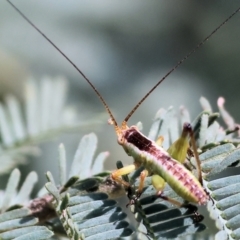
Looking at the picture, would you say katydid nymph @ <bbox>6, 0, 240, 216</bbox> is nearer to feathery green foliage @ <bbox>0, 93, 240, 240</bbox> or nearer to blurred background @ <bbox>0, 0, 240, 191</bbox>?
feathery green foliage @ <bbox>0, 93, 240, 240</bbox>

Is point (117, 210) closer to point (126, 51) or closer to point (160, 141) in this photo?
point (160, 141)

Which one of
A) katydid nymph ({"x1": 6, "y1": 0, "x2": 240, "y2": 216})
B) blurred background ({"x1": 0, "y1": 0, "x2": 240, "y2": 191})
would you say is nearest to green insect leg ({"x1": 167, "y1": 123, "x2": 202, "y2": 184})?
katydid nymph ({"x1": 6, "y1": 0, "x2": 240, "y2": 216})

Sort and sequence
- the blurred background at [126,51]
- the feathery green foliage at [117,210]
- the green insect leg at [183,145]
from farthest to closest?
the blurred background at [126,51] < the green insect leg at [183,145] < the feathery green foliage at [117,210]

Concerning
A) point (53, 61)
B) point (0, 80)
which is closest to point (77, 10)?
point (53, 61)

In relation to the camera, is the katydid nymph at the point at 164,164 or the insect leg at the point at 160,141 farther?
the insect leg at the point at 160,141

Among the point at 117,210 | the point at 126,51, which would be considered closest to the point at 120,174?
the point at 117,210

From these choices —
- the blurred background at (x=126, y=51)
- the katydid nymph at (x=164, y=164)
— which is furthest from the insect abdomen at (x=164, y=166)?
the blurred background at (x=126, y=51)

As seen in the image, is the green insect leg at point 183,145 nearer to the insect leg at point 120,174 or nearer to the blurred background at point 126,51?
the insect leg at point 120,174

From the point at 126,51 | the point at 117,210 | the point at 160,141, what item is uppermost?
the point at 126,51

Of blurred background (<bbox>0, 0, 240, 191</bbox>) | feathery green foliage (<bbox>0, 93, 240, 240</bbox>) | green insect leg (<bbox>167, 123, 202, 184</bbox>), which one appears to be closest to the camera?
feathery green foliage (<bbox>0, 93, 240, 240</bbox>)
